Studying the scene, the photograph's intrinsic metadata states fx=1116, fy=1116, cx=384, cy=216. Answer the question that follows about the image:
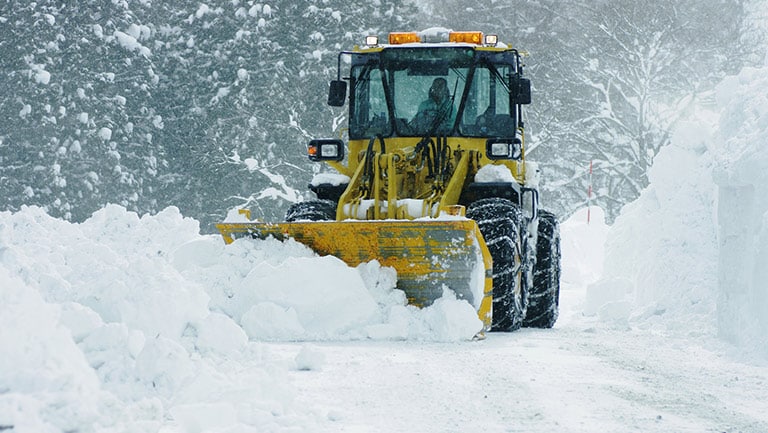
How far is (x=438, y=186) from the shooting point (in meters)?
9.57

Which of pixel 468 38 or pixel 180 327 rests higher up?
pixel 468 38

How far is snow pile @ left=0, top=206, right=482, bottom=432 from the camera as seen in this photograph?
12.1ft

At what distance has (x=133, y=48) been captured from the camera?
29.4 metres

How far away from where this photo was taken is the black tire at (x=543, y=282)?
10891mm

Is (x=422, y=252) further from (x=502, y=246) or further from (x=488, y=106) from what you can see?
(x=488, y=106)

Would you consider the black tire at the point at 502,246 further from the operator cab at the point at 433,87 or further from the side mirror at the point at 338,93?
the side mirror at the point at 338,93

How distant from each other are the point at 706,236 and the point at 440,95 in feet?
10.7

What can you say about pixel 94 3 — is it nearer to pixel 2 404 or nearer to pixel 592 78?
pixel 592 78

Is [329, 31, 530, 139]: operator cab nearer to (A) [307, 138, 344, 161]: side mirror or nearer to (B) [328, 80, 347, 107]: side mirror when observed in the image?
(B) [328, 80, 347, 107]: side mirror

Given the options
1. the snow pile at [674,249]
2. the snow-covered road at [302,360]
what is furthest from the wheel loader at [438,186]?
the snow pile at [674,249]

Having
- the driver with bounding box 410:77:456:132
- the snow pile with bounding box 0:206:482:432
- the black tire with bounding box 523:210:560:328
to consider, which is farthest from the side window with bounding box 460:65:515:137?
the snow pile with bounding box 0:206:482:432

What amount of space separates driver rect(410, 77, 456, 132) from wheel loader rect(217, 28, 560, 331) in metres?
0.01

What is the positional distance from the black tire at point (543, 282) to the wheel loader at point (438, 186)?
1cm

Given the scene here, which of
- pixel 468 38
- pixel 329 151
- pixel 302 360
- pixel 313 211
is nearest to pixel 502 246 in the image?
pixel 313 211
